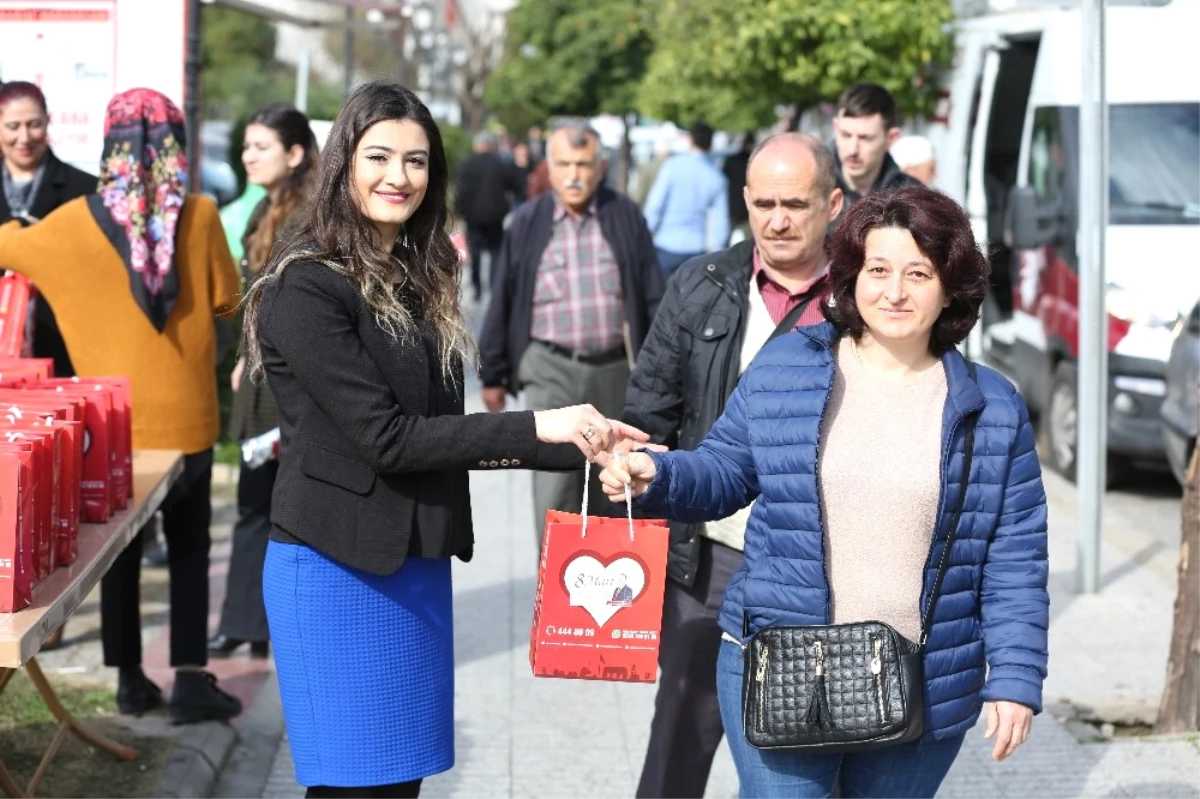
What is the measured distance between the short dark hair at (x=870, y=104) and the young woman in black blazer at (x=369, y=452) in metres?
3.43

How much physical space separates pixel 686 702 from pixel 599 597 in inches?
47.4

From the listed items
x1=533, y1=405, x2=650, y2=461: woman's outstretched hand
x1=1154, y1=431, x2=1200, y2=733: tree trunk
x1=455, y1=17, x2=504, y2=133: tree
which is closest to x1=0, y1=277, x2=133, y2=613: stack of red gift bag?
x1=533, y1=405, x2=650, y2=461: woman's outstretched hand

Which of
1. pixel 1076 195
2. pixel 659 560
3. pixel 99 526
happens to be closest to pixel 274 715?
pixel 99 526

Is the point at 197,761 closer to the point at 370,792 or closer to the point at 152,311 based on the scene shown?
the point at 152,311

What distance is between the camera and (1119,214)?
35.4 feet

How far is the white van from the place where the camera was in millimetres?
10328

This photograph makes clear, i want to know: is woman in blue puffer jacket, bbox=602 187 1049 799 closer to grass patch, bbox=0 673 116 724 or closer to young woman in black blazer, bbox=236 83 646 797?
Answer: young woman in black blazer, bbox=236 83 646 797

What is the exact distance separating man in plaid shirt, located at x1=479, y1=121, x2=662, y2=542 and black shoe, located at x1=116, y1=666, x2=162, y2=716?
1.70 metres

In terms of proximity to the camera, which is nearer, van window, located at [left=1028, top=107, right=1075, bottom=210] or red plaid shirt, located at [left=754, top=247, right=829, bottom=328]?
red plaid shirt, located at [left=754, top=247, right=829, bottom=328]

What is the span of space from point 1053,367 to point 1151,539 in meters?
2.30

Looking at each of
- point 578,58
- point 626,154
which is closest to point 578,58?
point 578,58

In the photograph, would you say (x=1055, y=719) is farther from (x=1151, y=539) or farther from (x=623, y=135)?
(x=623, y=135)

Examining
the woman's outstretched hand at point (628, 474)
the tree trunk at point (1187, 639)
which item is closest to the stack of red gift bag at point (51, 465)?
the woman's outstretched hand at point (628, 474)

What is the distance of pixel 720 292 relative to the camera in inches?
182
